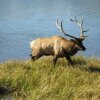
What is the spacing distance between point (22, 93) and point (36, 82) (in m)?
0.61

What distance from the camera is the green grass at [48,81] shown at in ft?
27.7

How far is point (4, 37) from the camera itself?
25.7 metres

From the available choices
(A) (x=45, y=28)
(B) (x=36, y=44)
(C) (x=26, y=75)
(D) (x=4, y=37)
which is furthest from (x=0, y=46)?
(C) (x=26, y=75)

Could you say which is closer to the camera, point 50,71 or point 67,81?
point 67,81

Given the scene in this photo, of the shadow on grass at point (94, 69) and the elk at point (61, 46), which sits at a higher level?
the elk at point (61, 46)

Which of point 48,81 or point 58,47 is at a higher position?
point 58,47

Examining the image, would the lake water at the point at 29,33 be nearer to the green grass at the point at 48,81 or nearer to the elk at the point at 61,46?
the elk at the point at 61,46

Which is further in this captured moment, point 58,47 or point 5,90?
point 58,47

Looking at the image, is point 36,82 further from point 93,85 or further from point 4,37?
point 4,37

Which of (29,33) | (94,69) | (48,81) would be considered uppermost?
(48,81)

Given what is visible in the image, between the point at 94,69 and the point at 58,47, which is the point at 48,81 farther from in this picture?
the point at 94,69

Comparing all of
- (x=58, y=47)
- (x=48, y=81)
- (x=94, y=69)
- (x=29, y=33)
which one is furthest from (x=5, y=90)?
(x=29, y=33)

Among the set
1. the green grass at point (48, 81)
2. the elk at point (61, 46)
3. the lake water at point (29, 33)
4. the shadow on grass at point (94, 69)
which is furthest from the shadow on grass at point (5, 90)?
the lake water at point (29, 33)

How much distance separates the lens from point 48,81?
9195 millimetres
